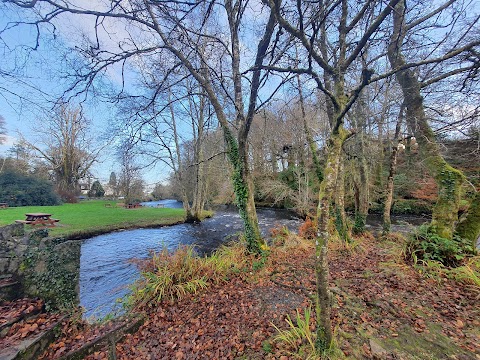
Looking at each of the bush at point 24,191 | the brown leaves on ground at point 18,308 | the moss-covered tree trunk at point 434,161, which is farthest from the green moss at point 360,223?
the bush at point 24,191

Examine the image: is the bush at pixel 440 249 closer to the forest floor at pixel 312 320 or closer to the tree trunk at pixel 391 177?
the forest floor at pixel 312 320

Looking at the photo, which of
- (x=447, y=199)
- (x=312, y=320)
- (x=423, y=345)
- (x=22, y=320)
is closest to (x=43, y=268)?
(x=22, y=320)

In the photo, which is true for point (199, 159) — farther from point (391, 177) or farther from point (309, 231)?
point (391, 177)

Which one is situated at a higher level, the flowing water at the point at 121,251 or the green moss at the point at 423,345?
the green moss at the point at 423,345

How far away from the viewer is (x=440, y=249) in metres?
4.06

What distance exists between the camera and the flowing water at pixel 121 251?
5.07m

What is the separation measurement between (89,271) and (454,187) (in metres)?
10.3

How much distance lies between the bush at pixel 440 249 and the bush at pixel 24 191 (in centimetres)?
2973

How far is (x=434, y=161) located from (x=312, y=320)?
4597 millimetres

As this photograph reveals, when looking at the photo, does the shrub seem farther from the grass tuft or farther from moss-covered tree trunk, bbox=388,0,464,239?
moss-covered tree trunk, bbox=388,0,464,239

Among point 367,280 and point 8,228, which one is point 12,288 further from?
point 367,280

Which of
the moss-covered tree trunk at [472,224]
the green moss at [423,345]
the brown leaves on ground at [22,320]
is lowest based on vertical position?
the green moss at [423,345]

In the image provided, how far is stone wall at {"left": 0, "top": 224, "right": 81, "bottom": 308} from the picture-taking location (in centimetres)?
360

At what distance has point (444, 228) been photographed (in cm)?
429
